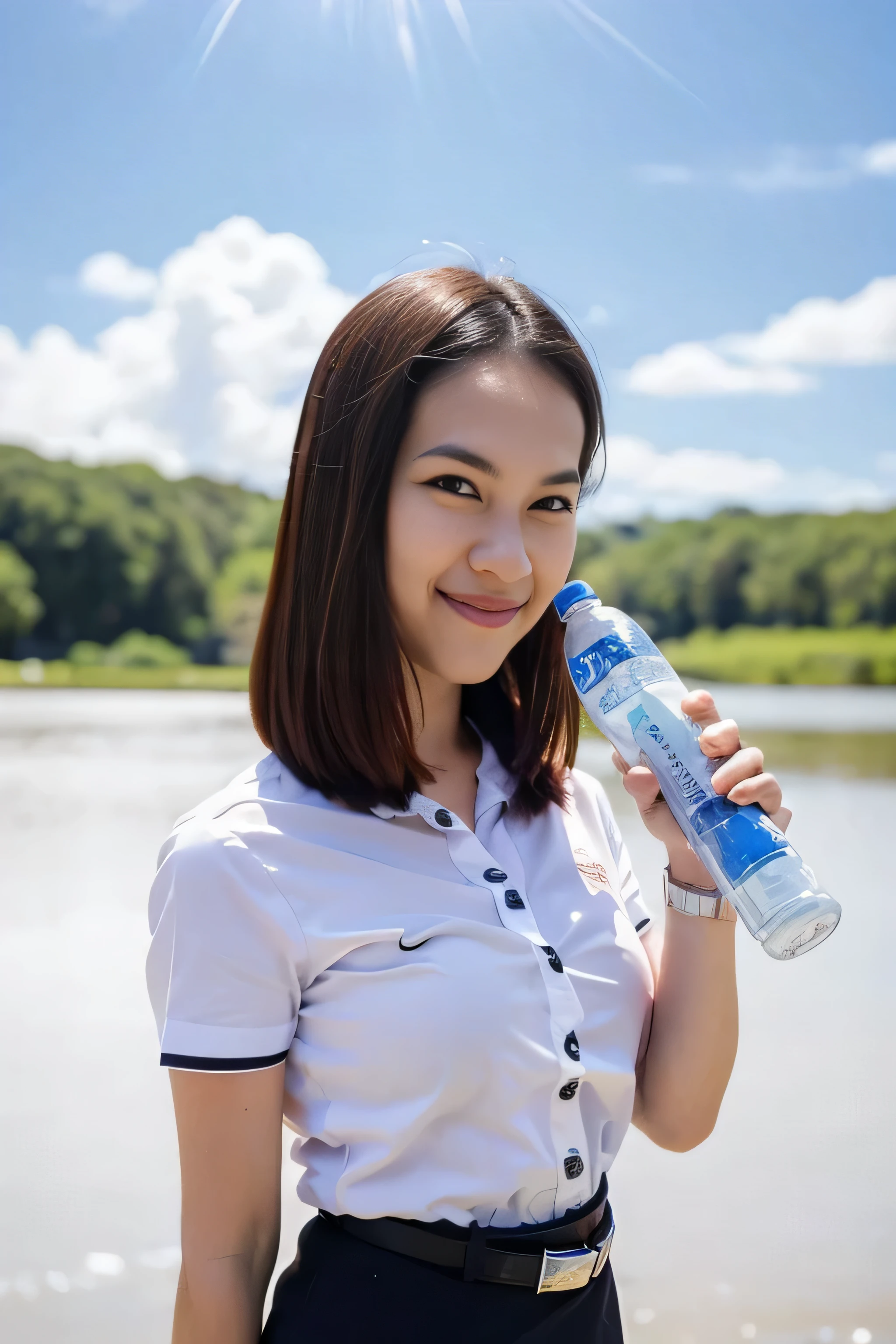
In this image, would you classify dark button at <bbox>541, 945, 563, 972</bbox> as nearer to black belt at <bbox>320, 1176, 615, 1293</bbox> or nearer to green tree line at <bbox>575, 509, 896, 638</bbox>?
black belt at <bbox>320, 1176, 615, 1293</bbox>

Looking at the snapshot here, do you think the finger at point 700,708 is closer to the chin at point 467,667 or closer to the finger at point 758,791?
the finger at point 758,791

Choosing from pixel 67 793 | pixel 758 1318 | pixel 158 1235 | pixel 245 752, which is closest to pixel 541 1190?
pixel 758 1318

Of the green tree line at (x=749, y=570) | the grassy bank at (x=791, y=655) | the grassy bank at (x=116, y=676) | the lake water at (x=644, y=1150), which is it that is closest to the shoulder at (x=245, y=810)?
the lake water at (x=644, y=1150)

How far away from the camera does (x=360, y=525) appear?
36.9 inches

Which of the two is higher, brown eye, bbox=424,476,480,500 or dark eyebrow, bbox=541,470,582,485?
dark eyebrow, bbox=541,470,582,485

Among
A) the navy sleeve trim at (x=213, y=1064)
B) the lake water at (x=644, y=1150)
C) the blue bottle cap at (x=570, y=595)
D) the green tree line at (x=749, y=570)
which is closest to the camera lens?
the navy sleeve trim at (x=213, y=1064)

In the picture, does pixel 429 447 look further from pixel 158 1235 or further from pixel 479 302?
pixel 158 1235

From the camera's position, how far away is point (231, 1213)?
854 mm

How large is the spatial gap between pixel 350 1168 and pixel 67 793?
6.51m

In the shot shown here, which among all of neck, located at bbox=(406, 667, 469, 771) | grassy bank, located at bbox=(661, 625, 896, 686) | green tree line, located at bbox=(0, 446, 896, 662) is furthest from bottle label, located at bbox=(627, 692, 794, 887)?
grassy bank, located at bbox=(661, 625, 896, 686)

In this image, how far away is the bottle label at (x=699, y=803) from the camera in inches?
35.1

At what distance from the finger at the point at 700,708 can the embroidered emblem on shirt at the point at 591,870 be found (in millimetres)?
186

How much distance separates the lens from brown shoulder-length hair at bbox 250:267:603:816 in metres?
0.93

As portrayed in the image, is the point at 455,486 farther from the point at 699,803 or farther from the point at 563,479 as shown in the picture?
the point at 699,803
